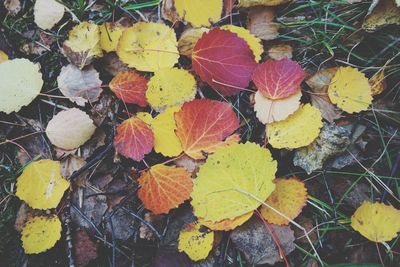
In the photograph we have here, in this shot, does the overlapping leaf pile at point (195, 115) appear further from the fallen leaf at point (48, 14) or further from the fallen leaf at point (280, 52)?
the fallen leaf at point (48, 14)

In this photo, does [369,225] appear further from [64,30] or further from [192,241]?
[64,30]

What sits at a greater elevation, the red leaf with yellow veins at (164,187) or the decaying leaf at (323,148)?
the decaying leaf at (323,148)

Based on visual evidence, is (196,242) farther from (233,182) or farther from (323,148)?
(323,148)

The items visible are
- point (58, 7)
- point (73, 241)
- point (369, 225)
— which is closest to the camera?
point (369, 225)

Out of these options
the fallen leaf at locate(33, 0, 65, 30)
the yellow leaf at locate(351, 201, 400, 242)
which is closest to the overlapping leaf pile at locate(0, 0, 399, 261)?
the yellow leaf at locate(351, 201, 400, 242)

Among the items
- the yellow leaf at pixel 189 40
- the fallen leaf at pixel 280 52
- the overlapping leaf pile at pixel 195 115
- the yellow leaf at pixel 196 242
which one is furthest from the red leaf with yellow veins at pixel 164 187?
the fallen leaf at pixel 280 52

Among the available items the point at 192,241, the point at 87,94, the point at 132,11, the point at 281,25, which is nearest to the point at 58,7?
the point at 132,11

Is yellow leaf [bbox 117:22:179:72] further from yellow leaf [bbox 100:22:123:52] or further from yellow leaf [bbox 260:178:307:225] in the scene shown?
yellow leaf [bbox 260:178:307:225]
